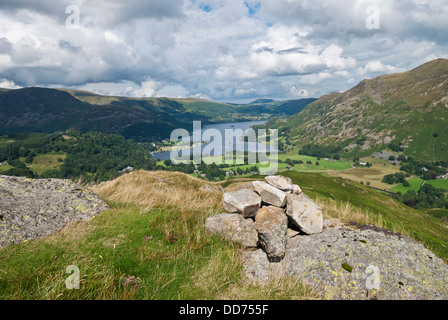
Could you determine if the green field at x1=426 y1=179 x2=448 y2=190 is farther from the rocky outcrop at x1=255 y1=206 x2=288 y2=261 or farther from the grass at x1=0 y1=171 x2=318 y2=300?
the grass at x1=0 y1=171 x2=318 y2=300

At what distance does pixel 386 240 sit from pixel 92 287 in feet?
30.9

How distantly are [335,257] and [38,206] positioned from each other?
36.3ft

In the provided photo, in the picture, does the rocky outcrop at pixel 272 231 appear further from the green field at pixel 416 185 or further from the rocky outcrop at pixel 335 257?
the green field at pixel 416 185

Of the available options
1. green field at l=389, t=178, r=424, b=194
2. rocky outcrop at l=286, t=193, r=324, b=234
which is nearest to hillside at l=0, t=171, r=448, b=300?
rocky outcrop at l=286, t=193, r=324, b=234

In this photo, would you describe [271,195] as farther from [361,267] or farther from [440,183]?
[440,183]

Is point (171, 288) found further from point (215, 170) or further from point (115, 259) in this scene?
point (215, 170)

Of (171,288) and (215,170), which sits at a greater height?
(171,288)

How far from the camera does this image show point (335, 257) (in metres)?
7.37

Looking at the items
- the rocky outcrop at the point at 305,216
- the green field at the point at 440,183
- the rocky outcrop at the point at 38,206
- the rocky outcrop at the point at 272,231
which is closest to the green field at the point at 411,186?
the green field at the point at 440,183

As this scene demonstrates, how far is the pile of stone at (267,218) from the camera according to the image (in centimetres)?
840

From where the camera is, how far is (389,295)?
6.05 m

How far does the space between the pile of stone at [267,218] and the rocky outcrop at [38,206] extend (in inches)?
209
